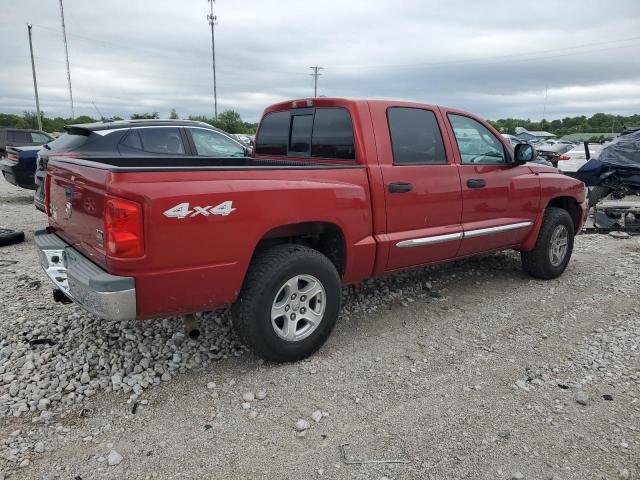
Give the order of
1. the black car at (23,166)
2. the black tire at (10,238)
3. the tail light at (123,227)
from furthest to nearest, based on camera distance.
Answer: the black car at (23,166) < the black tire at (10,238) < the tail light at (123,227)

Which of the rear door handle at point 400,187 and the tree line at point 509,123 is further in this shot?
the tree line at point 509,123

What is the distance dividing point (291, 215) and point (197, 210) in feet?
2.23

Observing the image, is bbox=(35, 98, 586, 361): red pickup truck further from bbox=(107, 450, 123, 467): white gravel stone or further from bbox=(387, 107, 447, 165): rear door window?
bbox=(107, 450, 123, 467): white gravel stone

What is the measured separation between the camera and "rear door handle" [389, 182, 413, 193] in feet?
12.5

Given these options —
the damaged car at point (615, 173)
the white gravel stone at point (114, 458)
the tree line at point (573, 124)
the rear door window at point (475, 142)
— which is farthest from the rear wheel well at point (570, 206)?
the tree line at point (573, 124)

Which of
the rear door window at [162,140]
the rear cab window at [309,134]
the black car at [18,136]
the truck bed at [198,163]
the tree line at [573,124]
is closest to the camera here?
the truck bed at [198,163]

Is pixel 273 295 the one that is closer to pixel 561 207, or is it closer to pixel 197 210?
pixel 197 210

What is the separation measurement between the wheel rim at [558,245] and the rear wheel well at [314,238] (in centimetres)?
295

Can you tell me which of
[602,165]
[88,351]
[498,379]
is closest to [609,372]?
[498,379]

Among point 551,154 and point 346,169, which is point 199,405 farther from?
point 551,154

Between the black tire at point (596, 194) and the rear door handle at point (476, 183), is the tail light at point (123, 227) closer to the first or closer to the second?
the rear door handle at point (476, 183)

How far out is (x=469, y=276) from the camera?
5.68 meters

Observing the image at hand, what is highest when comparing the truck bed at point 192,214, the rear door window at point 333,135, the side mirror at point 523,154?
the rear door window at point 333,135

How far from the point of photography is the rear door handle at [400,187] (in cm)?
382
